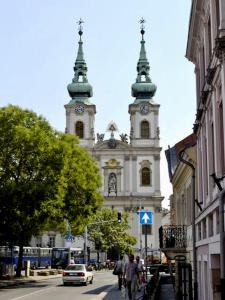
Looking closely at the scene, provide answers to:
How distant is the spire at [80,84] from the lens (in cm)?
10238

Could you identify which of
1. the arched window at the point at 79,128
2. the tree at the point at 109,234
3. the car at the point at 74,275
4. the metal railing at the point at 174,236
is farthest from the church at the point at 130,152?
the metal railing at the point at 174,236

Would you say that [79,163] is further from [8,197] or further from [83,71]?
[83,71]

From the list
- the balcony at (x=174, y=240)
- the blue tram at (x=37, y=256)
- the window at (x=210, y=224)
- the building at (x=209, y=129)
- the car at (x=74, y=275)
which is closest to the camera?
the building at (x=209, y=129)

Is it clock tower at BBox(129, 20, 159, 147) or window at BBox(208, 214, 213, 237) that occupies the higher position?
clock tower at BBox(129, 20, 159, 147)

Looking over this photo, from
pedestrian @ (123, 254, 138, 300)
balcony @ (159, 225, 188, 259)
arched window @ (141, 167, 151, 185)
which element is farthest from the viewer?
arched window @ (141, 167, 151, 185)

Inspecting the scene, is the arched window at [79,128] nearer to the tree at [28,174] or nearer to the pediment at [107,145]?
the pediment at [107,145]

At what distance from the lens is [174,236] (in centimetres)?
2606

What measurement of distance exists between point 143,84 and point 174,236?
255 feet

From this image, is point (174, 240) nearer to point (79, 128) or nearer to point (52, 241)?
point (52, 241)

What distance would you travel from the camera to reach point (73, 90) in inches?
4033

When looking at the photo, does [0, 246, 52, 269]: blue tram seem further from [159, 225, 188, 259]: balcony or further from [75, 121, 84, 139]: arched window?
[159, 225, 188, 259]: balcony

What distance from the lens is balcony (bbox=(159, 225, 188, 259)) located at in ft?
81.3

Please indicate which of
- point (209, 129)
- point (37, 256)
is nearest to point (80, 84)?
point (37, 256)

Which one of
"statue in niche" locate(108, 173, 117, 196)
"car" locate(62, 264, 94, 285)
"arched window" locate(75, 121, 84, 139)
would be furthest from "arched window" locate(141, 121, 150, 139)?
"car" locate(62, 264, 94, 285)
